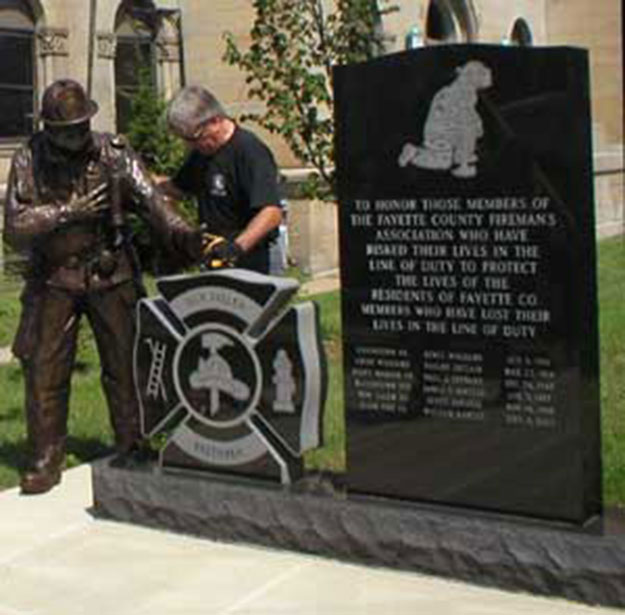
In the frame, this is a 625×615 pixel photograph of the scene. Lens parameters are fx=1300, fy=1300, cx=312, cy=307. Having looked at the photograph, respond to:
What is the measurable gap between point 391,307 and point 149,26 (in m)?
15.9

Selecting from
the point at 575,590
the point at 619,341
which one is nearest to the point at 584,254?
the point at 575,590

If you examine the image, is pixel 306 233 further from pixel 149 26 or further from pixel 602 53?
pixel 602 53

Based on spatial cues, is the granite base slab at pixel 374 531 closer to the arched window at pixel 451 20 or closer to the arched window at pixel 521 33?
the arched window at pixel 451 20

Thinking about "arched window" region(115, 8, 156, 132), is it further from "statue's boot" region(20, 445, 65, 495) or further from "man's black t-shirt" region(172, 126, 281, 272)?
"man's black t-shirt" region(172, 126, 281, 272)

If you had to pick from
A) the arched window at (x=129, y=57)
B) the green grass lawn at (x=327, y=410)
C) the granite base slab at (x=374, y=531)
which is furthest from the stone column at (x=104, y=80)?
the granite base slab at (x=374, y=531)

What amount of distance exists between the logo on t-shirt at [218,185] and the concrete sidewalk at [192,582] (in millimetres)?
1654

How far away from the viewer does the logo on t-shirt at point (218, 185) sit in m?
6.30

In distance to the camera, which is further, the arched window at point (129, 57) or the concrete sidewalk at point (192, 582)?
the arched window at point (129, 57)

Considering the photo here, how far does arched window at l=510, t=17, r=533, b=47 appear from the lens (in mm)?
31438

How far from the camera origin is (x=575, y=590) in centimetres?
485

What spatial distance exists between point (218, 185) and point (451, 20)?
76.2 feet

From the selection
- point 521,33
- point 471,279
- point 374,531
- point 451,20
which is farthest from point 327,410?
point 521,33

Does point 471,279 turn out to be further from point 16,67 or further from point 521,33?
point 521,33

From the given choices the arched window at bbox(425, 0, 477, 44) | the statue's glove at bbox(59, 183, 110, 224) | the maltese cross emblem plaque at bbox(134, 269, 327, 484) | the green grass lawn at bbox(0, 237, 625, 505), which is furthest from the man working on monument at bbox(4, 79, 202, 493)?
the arched window at bbox(425, 0, 477, 44)
